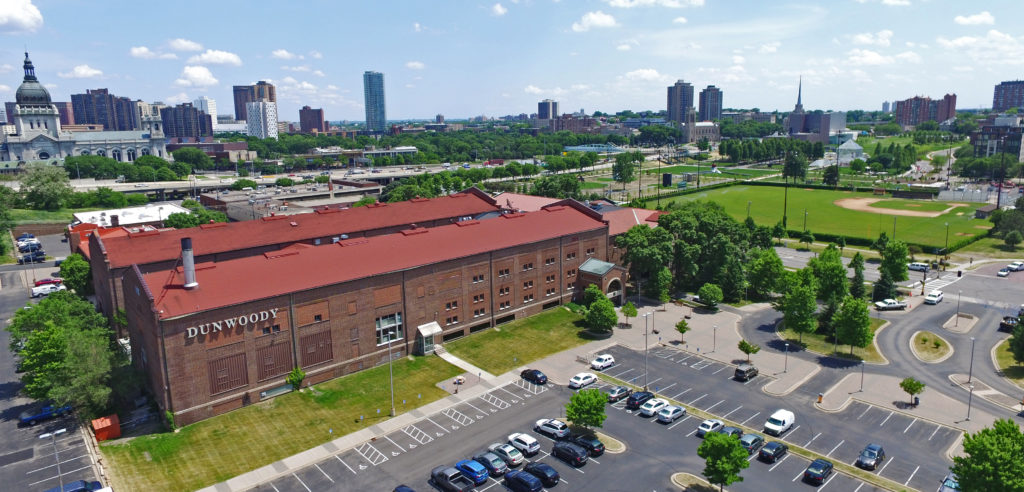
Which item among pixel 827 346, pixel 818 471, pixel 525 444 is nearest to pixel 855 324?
pixel 827 346

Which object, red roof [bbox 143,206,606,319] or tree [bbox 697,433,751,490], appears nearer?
tree [bbox 697,433,751,490]

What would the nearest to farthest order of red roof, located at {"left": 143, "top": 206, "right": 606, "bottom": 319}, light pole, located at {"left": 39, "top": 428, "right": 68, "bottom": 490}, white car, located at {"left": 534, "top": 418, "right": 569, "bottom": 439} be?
light pole, located at {"left": 39, "top": 428, "right": 68, "bottom": 490}, white car, located at {"left": 534, "top": 418, "right": 569, "bottom": 439}, red roof, located at {"left": 143, "top": 206, "right": 606, "bottom": 319}

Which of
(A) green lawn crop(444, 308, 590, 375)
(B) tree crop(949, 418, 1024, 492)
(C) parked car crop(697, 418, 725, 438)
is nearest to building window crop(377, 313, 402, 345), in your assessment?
(A) green lawn crop(444, 308, 590, 375)

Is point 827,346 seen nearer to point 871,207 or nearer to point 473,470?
point 473,470

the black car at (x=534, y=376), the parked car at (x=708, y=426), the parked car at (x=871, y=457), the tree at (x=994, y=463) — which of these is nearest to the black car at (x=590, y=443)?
the parked car at (x=708, y=426)

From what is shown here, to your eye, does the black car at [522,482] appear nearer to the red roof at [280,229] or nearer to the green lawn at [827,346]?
the green lawn at [827,346]

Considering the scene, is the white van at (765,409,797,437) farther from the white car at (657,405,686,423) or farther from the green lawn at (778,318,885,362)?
the green lawn at (778,318,885,362)
